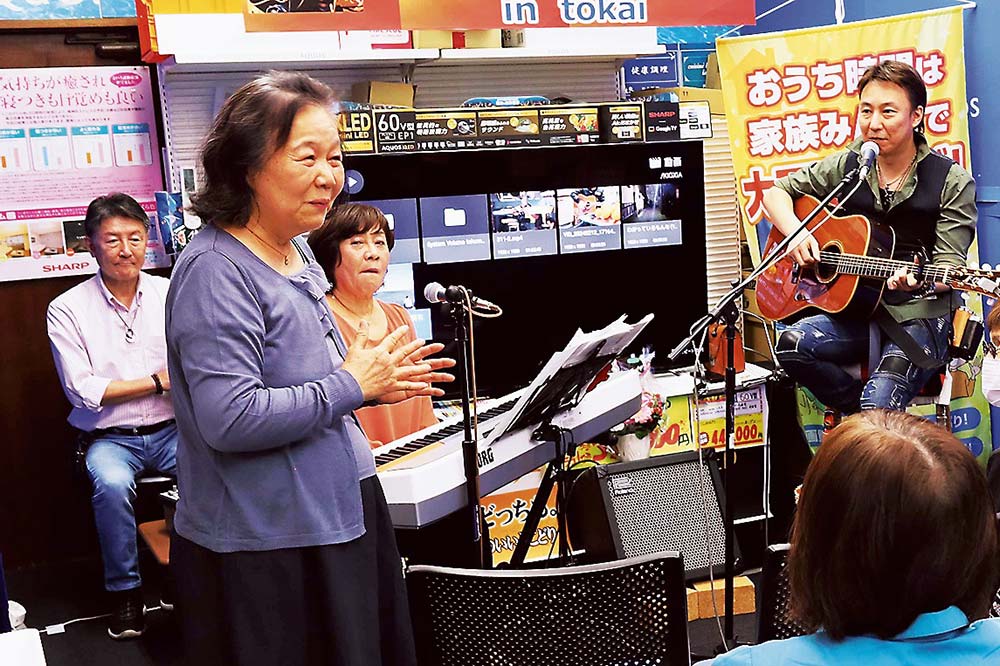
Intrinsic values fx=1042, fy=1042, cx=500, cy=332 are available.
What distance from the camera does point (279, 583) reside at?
1.82 meters

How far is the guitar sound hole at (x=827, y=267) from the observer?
Result: 13.1 ft

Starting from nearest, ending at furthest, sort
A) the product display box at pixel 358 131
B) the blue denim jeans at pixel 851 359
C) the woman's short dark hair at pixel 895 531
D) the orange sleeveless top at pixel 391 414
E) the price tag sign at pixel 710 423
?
the woman's short dark hair at pixel 895 531
the orange sleeveless top at pixel 391 414
the blue denim jeans at pixel 851 359
the product display box at pixel 358 131
the price tag sign at pixel 710 423

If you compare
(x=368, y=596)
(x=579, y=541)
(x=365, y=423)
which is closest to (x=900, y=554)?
(x=368, y=596)

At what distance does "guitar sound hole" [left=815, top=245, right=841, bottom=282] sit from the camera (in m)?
4.00

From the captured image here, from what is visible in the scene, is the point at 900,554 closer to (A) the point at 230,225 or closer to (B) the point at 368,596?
(B) the point at 368,596

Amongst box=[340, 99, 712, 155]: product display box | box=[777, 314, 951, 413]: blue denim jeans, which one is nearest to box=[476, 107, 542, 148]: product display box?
box=[340, 99, 712, 155]: product display box

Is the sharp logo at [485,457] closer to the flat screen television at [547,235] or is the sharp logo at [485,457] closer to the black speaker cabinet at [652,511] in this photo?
the black speaker cabinet at [652,511]

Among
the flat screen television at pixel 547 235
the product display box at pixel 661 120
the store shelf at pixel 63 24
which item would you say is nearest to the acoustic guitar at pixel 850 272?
the flat screen television at pixel 547 235

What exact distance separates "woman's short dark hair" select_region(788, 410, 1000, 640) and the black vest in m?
2.86

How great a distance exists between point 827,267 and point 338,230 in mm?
1994

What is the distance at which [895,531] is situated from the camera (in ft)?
3.77

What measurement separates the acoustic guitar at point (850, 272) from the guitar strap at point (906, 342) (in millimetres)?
65

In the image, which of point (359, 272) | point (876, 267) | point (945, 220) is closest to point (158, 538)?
point (359, 272)

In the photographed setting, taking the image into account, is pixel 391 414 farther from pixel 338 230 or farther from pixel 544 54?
pixel 544 54
